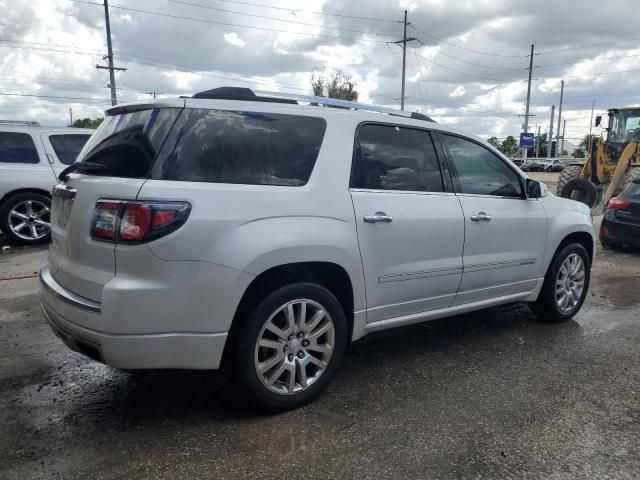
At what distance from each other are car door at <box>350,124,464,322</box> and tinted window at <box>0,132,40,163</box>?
24.4ft

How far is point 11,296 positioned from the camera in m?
6.04

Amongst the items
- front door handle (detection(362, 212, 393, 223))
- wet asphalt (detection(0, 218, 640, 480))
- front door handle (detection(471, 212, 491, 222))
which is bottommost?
wet asphalt (detection(0, 218, 640, 480))

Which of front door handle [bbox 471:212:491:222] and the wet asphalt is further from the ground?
front door handle [bbox 471:212:491:222]

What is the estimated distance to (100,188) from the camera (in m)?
3.01

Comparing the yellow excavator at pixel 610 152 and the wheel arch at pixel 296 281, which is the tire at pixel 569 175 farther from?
A: the wheel arch at pixel 296 281

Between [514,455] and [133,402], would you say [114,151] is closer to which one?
[133,402]

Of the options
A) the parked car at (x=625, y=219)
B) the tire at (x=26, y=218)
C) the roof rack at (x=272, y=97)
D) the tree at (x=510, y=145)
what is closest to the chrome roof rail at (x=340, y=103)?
the roof rack at (x=272, y=97)

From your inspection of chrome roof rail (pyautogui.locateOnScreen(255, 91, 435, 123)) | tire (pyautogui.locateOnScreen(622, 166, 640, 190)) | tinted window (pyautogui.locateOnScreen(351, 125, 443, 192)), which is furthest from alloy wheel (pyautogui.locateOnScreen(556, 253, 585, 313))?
tire (pyautogui.locateOnScreen(622, 166, 640, 190))

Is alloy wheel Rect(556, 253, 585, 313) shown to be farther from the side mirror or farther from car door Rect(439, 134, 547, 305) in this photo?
the side mirror

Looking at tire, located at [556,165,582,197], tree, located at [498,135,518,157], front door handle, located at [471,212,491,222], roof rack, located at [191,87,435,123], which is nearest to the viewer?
roof rack, located at [191,87,435,123]

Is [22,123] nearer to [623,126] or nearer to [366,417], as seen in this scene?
[366,417]

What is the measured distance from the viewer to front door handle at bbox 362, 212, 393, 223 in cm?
356

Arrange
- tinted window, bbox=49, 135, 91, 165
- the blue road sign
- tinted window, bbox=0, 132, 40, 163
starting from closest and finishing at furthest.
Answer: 1. tinted window, bbox=0, 132, 40, 163
2. tinted window, bbox=49, 135, 91, 165
3. the blue road sign

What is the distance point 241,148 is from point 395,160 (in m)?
1.22
